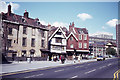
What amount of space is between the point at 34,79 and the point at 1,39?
25920 mm

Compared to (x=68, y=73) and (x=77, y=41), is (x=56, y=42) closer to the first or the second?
(x=77, y=41)

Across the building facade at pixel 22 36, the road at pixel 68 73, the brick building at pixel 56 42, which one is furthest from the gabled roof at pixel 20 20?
the road at pixel 68 73

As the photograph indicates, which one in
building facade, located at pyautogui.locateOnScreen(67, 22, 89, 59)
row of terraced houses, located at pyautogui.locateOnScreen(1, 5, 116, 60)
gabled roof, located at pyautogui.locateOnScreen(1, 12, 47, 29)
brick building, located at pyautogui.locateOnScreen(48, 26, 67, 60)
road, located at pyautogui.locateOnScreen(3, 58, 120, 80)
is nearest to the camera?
road, located at pyautogui.locateOnScreen(3, 58, 120, 80)

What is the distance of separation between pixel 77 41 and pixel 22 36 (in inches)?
1018

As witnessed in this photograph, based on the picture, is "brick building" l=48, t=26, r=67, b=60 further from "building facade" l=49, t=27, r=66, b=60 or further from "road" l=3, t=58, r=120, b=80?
Answer: "road" l=3, t=58, r=120, b=80

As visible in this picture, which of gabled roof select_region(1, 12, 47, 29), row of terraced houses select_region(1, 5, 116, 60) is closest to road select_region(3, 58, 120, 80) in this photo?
row of terraced houses select_region(1, 5, 116, 60)

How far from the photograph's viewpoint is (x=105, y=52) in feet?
351

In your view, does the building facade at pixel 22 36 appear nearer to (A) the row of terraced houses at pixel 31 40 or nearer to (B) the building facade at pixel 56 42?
(A) the row of terraced houses at pixel 31 40

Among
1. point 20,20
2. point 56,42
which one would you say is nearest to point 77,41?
point 56,42

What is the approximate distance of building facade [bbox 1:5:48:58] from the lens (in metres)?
38.2

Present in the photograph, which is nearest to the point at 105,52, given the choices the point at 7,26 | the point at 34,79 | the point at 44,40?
the point at 44,40

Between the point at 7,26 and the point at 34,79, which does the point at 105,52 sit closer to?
the point at 7,26

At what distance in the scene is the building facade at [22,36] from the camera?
3825 cm

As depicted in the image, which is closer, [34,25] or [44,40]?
[34,25]
